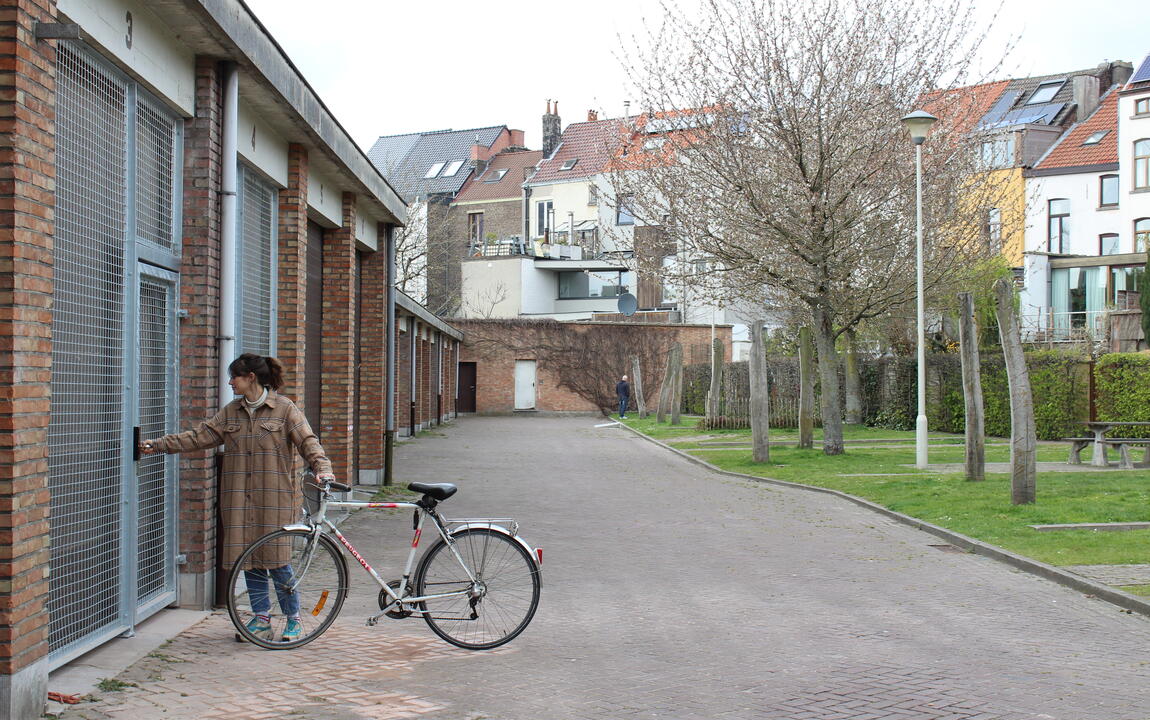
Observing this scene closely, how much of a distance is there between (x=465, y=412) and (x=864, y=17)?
3228 cm

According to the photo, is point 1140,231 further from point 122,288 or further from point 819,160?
point 122,288

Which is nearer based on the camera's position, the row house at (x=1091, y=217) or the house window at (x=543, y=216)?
the row house at (x=1091, y=217)

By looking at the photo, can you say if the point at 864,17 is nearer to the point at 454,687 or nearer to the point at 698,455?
the point at 698,455

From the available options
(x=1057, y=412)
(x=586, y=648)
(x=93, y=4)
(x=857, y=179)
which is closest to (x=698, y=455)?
(x=857, y=179)

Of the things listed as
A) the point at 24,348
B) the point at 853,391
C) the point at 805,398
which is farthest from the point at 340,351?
the point at 853,391

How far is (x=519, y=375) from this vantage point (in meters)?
51.0

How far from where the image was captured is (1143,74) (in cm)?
4566

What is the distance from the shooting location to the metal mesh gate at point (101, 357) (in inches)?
231

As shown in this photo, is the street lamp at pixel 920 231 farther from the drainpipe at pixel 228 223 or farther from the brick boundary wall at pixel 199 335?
the brick boundary wall at pixel 199 335

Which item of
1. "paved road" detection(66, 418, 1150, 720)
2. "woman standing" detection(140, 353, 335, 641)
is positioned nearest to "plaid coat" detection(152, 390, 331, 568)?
"woman standing" detection(140, 353, 335, 641)

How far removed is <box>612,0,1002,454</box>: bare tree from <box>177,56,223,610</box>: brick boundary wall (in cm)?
1467

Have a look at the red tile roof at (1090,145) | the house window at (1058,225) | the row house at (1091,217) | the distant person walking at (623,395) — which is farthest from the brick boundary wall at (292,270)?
the house window at (1058,225)

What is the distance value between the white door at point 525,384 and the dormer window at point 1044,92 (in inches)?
1077

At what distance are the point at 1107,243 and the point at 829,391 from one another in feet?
104
